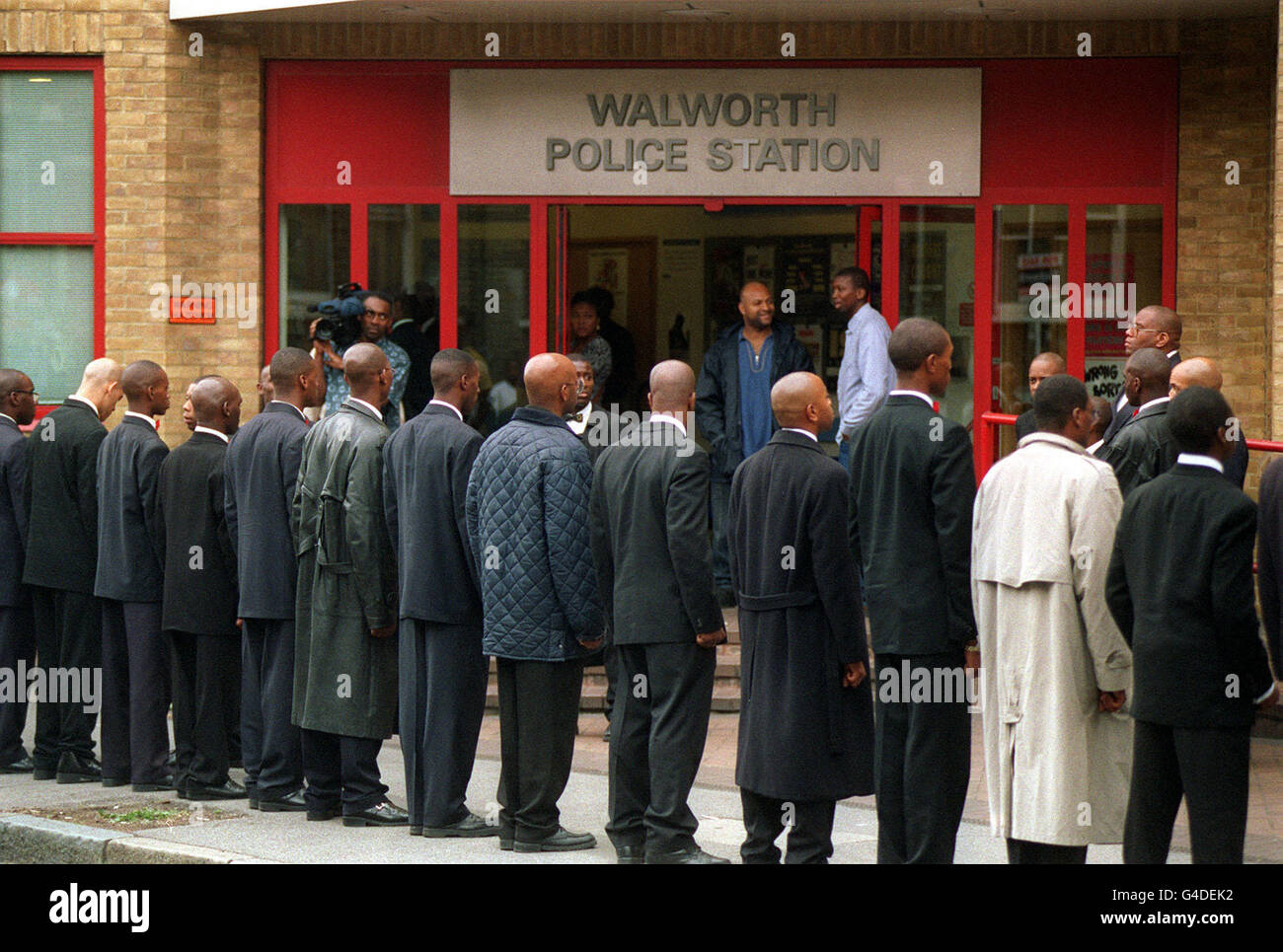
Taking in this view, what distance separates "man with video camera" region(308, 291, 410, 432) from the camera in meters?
11.4

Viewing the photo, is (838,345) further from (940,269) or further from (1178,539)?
(1178,539)

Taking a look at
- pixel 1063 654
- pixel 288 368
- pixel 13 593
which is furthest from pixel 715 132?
pixel 1063 654

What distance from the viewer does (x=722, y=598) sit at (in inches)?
484

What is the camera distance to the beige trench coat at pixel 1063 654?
604 cm

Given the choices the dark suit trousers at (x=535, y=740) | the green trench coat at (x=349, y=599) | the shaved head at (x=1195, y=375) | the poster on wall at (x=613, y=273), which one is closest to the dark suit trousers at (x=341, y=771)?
the green trench coat at (x=349, y=599)

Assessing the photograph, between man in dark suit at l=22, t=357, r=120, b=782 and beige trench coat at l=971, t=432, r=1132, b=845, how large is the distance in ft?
16.8

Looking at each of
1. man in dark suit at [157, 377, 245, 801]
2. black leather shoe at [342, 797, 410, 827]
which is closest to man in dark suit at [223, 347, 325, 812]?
man in dark suit at [157, 377, 245, 801]

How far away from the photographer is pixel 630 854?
23.7ft

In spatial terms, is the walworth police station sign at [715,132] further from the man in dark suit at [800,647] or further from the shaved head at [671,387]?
the man in dark suit at [800,647]

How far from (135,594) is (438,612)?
1.97 metres

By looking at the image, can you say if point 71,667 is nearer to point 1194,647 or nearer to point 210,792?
point 210,792

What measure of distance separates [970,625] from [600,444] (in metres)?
4.95
